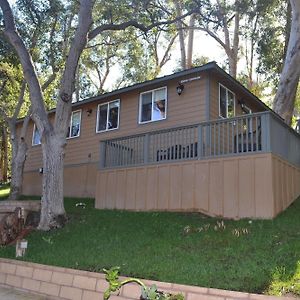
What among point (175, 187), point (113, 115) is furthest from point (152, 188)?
point (113, 115)

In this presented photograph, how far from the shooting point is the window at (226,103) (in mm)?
13133

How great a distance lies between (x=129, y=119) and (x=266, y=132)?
6630 millimetres

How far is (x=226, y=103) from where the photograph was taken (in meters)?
13.3

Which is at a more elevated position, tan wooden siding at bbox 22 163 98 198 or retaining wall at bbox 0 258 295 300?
tan wooden siding at bbox 22 163 98 198

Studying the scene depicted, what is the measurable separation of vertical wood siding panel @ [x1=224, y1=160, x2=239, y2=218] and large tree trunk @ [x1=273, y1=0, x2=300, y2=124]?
6.28 metres

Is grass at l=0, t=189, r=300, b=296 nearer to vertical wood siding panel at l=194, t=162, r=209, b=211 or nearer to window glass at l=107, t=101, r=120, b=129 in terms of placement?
vertical wood siding panel at l=194, t=162, r=209, b=211

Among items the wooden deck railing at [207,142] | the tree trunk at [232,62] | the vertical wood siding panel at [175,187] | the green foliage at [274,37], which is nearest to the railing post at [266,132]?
the wooden deck railing at [207,142]

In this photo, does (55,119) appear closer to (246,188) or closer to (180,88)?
(180,88)

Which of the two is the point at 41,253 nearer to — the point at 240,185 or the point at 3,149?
the point at 240,185

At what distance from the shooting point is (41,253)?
25.0ft

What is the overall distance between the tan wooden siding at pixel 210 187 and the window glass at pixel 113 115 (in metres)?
3.43

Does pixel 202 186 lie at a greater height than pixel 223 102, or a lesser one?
lesser

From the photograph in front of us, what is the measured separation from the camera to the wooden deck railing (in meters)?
9.20

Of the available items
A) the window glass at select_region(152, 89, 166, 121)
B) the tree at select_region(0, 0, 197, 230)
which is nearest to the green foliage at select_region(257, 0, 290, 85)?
the window glass at select_region(152, 89, 166, 121)
